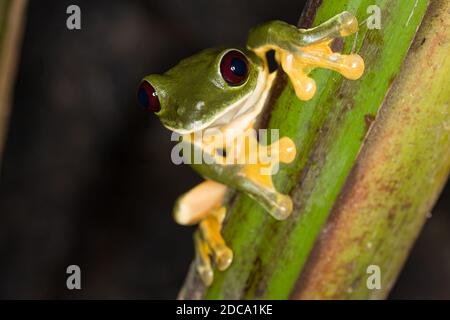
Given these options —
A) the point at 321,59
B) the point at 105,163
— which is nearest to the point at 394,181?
the point at 321,59

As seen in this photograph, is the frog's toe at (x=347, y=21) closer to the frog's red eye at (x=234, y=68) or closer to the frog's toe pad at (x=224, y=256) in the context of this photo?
the frog's red eye at (x=234, y=68)

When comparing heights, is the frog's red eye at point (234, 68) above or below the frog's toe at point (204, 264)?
above

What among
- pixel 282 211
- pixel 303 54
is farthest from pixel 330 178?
pixel 303 54

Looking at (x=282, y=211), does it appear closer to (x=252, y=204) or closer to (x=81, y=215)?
(x=252, y=204)

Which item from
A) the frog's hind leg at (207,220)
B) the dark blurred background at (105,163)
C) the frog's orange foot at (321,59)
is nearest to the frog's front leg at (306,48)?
the frog's orange foot at (321,59)

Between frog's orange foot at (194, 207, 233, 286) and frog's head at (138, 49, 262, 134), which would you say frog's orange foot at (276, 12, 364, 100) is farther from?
frog's orange foot at (194, 207, 233, 286)

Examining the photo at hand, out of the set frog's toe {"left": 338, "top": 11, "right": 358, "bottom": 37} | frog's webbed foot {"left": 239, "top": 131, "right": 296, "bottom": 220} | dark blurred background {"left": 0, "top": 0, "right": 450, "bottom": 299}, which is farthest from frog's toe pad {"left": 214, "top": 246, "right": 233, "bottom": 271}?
dark blurred background {"left": 0, "top": 0, "right": 450, "bottom": 299}
